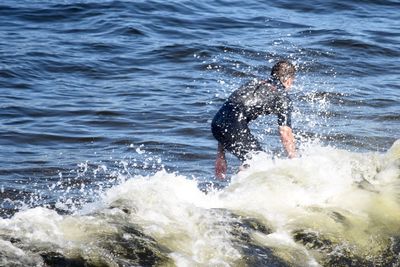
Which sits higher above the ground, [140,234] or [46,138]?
[140,234]

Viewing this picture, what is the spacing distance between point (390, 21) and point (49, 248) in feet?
57.0

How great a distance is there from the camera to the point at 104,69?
1691cm

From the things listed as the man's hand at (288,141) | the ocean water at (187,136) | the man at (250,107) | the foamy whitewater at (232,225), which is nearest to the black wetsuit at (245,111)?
the man at (250,107)

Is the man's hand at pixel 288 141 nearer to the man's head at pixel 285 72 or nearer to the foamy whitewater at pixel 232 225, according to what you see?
the man's head at pixel 285 72

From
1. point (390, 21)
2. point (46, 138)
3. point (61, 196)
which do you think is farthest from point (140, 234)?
point (390, 21)

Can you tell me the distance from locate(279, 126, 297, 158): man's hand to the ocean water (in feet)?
0.61

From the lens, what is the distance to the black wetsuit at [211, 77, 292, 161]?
963cm

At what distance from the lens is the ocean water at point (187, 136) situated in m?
6.56

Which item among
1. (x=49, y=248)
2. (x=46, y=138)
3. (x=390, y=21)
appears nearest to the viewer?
(x=49, y=248)

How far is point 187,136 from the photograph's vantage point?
1259cm

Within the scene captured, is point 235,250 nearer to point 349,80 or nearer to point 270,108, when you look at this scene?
point 270,108

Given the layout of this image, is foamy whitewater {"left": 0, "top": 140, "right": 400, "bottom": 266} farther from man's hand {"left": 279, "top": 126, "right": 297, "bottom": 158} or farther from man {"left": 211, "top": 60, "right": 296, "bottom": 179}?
man {"left": 211, "top": 60, "right": 296, "bottom": 179}

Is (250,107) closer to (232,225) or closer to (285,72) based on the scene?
(285,72)

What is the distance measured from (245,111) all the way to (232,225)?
3.07 metres
